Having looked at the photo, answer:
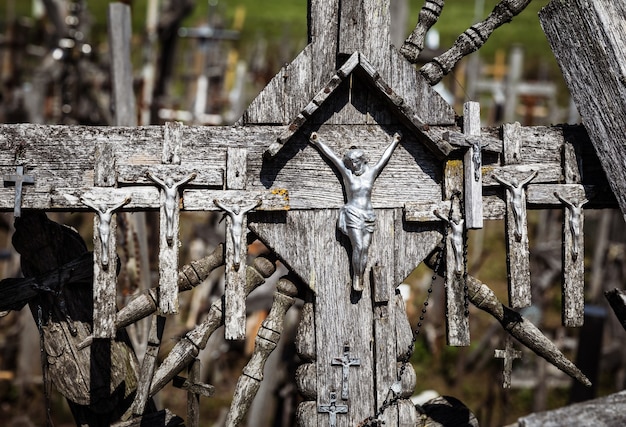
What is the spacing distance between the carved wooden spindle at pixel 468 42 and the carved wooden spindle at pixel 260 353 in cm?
117

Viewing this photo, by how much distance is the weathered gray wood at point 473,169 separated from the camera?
3567 mm

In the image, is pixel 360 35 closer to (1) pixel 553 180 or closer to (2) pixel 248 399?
(1) pixel 553 180

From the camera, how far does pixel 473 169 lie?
11.8 feet

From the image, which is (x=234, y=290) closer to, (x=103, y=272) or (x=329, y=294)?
(x=329, y=294)

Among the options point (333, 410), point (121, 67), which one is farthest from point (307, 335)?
point (121, 67)

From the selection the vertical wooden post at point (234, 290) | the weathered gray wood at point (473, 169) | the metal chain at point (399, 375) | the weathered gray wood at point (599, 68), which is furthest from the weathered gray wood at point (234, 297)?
the weathered gray wood at point (599, 68)

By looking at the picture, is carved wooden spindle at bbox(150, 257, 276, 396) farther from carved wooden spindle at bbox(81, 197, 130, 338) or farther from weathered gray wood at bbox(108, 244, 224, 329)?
carved wooden spindle at bbox(81, 197, 130, 338)

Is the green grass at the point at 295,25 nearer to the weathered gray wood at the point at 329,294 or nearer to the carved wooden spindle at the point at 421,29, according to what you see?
the carved wooden spindle at the point at 421,29

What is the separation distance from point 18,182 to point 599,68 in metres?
2.59

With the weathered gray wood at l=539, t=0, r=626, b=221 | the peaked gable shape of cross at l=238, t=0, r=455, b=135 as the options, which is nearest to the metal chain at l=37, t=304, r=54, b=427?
the peaked gable shape of cross at l=238, t=0, r=455, b=135

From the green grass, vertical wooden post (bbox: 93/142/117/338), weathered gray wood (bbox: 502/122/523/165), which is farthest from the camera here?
the green grass

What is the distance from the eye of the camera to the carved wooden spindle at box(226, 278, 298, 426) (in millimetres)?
3502

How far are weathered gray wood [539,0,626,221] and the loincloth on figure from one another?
1.07 m

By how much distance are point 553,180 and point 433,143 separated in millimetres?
640
